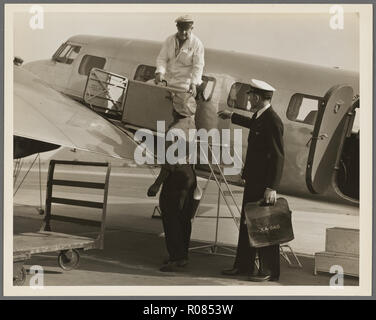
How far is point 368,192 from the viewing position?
10.5 meters

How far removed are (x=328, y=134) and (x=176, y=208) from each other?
2947 mm

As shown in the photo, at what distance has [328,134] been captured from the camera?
448 inches

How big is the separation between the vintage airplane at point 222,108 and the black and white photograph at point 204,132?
26mm

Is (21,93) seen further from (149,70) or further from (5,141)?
(149,70)

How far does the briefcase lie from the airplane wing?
2.36 metres

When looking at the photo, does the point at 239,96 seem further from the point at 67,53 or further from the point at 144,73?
the point at 67,53

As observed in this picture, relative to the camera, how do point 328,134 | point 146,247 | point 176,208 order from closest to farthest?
point 176,208 < point 328,134 < point 146,247

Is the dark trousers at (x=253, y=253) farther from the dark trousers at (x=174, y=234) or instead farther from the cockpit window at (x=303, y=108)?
the cockpit window at (x=303, y=108)

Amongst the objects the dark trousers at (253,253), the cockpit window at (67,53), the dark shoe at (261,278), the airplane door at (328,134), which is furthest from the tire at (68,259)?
the cockpit window at (67,53)

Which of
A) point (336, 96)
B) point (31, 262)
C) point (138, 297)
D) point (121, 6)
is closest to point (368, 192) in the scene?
point (336, 96)

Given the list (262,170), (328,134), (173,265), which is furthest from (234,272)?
(328,134)

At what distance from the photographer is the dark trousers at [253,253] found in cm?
1068

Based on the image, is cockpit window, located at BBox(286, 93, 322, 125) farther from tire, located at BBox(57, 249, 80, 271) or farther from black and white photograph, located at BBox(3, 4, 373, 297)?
tire, located at BBox(57, 249, 80, 271)

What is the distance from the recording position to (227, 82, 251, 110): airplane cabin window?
1221 cm
